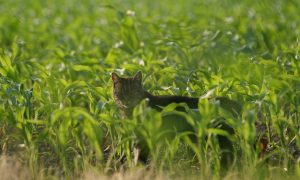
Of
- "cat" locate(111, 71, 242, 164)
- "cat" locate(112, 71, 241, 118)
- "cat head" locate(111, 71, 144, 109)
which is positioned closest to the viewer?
"cat" locate(111, 71, 242, 164)

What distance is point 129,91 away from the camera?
20.7 feet

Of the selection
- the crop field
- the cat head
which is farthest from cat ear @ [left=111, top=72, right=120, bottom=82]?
the crop field

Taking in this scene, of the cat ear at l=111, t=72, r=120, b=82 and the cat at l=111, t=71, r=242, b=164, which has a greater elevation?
the cat ear at l=111, t=72, r=120, b=82

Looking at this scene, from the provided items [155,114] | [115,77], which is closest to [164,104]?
[115,77]

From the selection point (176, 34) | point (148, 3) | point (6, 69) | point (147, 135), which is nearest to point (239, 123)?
point (147, 135)

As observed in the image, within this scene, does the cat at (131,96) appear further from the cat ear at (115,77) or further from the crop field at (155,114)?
the crop field at (155,114)

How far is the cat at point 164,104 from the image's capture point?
5891 millimetres

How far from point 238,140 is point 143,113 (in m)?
0.85

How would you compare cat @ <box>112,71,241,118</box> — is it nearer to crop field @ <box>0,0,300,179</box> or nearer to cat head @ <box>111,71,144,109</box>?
cat head @ <box>111,71,144,109</box>

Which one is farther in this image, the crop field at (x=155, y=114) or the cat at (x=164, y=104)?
the cat at (x=164, y=104)

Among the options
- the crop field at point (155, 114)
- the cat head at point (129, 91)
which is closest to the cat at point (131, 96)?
the cat head at point (129, 91)

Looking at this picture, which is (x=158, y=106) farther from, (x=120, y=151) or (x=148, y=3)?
(x=148, y=3)

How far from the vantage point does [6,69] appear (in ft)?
22.3

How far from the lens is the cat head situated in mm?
6292
